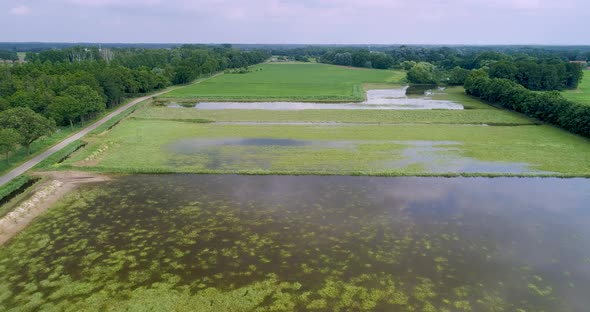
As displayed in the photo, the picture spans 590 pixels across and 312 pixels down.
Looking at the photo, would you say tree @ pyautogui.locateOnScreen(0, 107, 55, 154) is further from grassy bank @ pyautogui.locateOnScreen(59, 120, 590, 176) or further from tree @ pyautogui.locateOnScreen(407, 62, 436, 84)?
tree @ pyautogui.locateOnScreen(407, 62, 436, 84)

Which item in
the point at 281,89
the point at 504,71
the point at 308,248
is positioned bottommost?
the point at 308,248

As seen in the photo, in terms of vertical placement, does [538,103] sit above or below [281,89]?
above

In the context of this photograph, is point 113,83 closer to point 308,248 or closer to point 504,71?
point 308,248

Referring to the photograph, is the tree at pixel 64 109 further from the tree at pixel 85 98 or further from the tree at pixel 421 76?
the tree at pixel 421 76

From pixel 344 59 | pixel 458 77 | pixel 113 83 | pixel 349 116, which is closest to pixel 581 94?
pixel 458 77

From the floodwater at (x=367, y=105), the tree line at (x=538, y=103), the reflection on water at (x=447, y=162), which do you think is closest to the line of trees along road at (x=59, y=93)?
the floodwater at (x=367, y=105)

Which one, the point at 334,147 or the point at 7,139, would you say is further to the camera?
the point at 334,147

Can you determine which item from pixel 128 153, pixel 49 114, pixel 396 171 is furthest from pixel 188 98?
pixel 396 171
